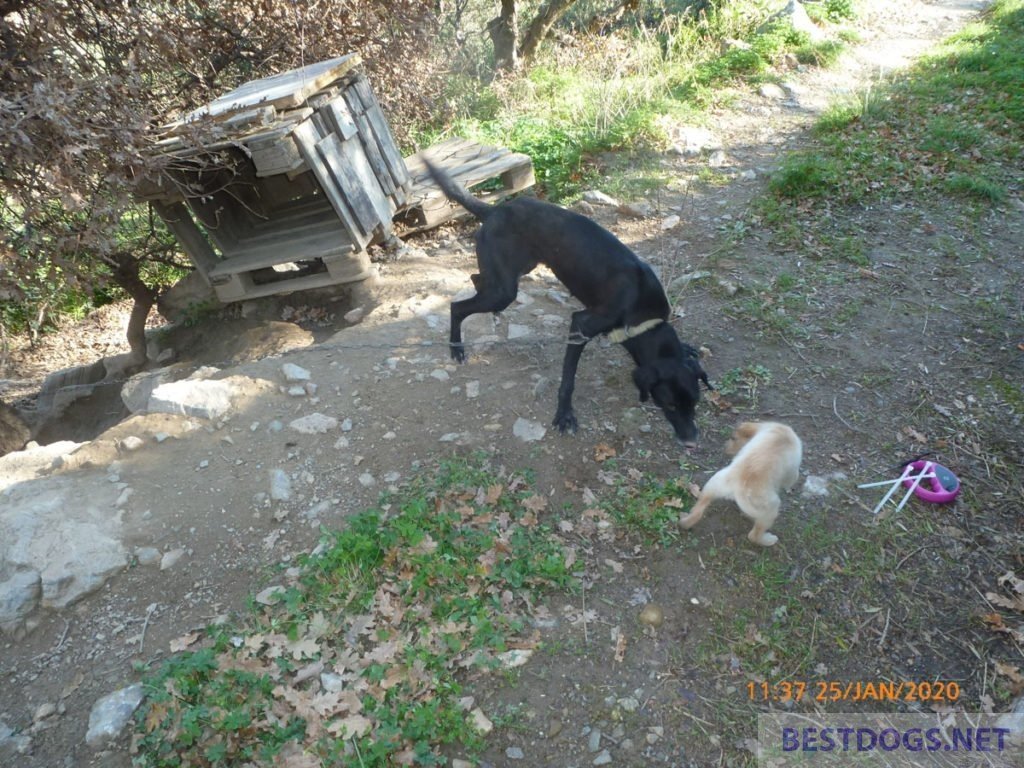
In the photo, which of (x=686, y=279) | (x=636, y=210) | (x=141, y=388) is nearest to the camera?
(x=141, y=388)

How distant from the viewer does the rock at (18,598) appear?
9.84 feet

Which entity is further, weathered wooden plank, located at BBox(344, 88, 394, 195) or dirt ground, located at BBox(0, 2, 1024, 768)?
weathered wooden plank, located at BBox(344, 88, 394, 195)

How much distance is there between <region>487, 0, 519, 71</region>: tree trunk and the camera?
12461 mm

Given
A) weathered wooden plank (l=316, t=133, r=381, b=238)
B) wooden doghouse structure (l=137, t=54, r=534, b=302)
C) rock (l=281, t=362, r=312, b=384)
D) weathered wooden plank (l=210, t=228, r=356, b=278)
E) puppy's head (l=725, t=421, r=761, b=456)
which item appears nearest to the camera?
puppy's head (l=725, t=421, r=761, b=456)

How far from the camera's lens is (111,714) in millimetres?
2596

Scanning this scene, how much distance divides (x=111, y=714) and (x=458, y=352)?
9.72ft

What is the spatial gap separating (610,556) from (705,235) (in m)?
4.03

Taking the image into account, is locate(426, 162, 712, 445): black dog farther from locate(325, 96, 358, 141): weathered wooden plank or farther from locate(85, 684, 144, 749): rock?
locate(85, 684, 144, 749): rock

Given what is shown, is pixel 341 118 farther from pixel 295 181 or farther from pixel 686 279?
pixel 686 279

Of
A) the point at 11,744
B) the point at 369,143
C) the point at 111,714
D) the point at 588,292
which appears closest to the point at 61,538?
the point at 11,744

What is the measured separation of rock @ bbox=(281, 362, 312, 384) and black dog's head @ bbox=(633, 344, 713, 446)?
2.35 meters

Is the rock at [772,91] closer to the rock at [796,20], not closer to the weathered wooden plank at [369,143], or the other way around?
the rock at [796,20]

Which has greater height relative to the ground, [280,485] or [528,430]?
[280,485]

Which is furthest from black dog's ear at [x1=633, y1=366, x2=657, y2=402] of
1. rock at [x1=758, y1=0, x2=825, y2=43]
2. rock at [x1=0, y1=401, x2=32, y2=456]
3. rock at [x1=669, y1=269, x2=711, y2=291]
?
rock at [x1=758, y1=0, x2=825, y2=43]
